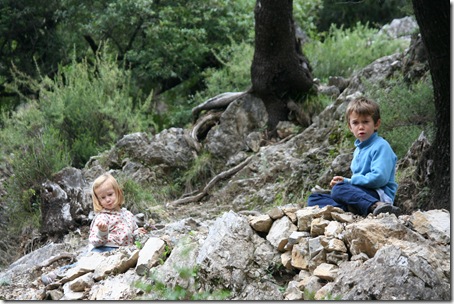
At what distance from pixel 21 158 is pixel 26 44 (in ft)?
20.7

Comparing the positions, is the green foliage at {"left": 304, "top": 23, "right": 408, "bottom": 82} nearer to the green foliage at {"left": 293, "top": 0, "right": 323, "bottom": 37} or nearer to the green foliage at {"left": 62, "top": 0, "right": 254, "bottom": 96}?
the green foliage at {"left": 62, "top": 0, "right": 254, "bottom": 96}

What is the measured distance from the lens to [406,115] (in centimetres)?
717

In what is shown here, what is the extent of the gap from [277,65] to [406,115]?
2.58 metres

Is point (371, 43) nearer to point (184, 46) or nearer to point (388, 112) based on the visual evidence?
point (184, 46)

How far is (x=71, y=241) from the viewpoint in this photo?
7.33m

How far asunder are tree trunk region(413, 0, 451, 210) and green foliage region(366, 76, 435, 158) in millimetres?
1252

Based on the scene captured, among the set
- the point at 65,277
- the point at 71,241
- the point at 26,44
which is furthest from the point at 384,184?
the point at 26,44

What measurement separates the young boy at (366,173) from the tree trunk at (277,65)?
4163 mm

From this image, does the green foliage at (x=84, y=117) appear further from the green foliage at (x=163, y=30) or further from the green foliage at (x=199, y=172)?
the green foliage at (x=163, y=30)

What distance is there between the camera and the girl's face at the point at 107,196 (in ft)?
18.1

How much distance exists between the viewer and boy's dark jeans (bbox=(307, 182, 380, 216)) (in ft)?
16.0

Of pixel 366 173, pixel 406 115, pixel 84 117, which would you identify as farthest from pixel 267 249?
pixel 84 117

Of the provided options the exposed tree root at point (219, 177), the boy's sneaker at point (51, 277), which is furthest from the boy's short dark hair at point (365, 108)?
the exposed tree root at point (219, 177)

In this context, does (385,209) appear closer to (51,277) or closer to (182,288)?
(182,288)
